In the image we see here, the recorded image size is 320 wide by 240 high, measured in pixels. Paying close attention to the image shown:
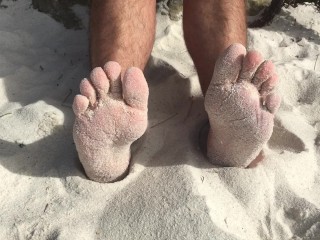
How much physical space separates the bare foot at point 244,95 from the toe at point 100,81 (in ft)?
1.01

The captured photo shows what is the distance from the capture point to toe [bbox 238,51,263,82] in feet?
4.27

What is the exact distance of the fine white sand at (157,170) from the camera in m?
1.36

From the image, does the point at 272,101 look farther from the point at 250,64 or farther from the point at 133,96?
the point at 133,96

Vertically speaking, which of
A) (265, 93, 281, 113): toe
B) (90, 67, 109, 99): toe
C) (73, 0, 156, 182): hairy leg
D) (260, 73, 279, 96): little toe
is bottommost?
(73, 0, 156, 182): hairy leg

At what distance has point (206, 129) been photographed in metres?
1.68

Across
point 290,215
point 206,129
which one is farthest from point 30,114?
point 290,215

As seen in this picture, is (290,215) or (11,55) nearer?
(290,215)

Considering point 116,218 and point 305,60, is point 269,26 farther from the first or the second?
point 116,218

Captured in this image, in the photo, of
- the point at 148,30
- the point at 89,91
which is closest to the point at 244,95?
the point at 89,91

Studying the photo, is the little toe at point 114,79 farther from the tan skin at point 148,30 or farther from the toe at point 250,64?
the toe at point 250,64

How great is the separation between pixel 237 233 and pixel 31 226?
59 centimetres

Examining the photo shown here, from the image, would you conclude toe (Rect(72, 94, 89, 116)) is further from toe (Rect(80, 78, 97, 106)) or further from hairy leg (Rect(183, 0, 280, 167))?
hairy leg (Rect(183, 0, 280, 167))

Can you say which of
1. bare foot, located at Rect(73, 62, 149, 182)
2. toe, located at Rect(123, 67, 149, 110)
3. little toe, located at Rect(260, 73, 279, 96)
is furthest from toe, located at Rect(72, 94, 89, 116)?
little toe, located at Rect(260, 73, 279, 96)

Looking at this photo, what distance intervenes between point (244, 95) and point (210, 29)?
1.50 ft
